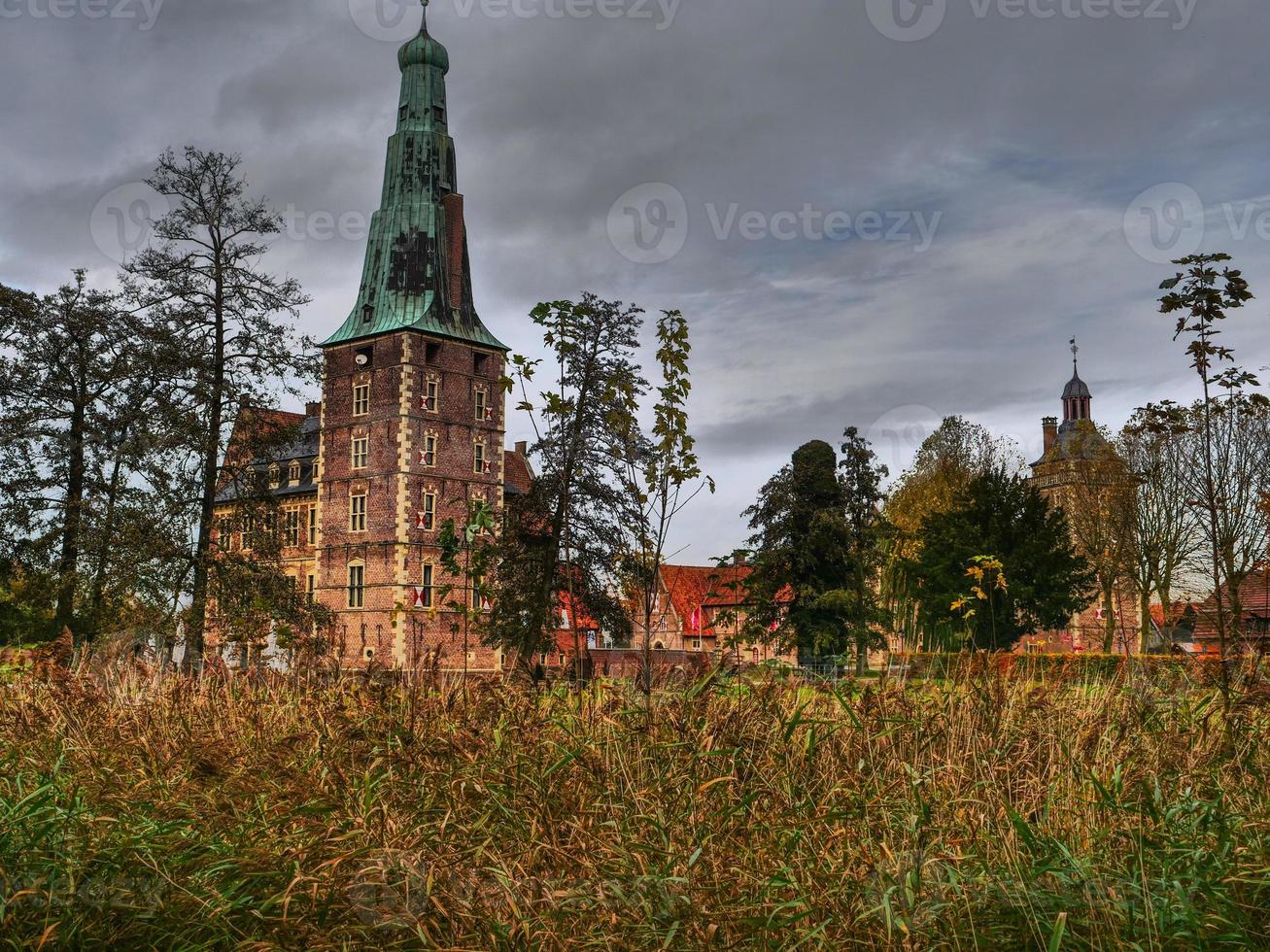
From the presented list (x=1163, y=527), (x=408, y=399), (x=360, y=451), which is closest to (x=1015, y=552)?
(x=1163, y=527)

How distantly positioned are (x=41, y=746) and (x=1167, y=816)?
→ 6.92 metres

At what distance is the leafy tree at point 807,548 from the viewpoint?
4094 centimetres

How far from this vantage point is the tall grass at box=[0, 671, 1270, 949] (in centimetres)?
477

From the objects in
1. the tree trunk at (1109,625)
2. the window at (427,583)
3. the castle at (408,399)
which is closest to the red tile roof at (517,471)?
the castle at (408,399)

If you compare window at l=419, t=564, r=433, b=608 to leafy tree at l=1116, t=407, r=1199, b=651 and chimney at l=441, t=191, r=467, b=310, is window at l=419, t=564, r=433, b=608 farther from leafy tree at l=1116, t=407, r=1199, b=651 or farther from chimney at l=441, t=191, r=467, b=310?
leafy tree at l=1116, t=407, r=1199, b=651

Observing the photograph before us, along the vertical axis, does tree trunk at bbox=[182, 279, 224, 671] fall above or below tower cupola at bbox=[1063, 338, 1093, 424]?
below

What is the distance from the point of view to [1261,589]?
144 ft

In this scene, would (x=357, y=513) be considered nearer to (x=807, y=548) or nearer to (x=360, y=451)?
(x=360, y=451)

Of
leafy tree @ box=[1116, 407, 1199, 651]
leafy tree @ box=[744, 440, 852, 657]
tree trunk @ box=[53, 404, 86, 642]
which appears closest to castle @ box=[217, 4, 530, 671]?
leafy tree @ box=[744, 440, 852, 657]

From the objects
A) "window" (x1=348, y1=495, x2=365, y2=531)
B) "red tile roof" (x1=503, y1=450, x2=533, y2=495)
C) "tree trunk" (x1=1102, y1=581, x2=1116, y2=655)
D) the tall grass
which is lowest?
the tall grass

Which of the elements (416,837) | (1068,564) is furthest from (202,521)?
(1068,564)

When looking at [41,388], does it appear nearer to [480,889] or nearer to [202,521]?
[202,521]

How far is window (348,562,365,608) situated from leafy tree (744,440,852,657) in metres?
24.9

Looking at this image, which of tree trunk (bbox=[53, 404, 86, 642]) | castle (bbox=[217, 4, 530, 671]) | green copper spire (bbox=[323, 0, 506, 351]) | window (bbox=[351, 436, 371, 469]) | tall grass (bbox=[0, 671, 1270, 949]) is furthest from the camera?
window (bbox=[351, 436, 371, 469])
